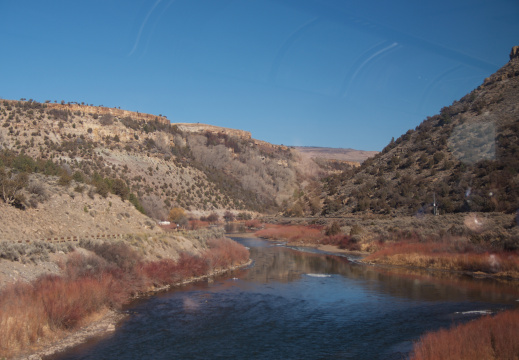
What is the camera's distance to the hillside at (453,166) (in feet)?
131

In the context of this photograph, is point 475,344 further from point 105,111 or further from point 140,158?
point 105,111

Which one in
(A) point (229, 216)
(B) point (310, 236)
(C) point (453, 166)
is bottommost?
(B) point (310, 236)

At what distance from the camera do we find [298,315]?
17328 millimetres

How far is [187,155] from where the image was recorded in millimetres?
96188

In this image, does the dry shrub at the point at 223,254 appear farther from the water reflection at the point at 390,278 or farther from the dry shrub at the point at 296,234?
the dry shrub at the point at 296,234

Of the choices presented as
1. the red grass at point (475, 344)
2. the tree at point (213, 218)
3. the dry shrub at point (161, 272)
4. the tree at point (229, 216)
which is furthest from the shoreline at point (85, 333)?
the tree at point (229, 216)

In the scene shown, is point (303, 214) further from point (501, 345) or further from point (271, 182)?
point (501, 345)

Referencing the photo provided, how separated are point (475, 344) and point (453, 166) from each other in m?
42.2

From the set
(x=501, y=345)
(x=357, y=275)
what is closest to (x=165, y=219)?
(x=357, y=275)

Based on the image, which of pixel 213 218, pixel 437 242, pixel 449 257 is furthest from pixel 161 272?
pixel 213 218

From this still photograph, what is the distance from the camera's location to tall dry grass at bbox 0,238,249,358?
12414mm

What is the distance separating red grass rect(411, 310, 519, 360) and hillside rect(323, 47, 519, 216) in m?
26.3

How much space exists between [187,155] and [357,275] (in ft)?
242

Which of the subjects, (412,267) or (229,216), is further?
(229,216)
